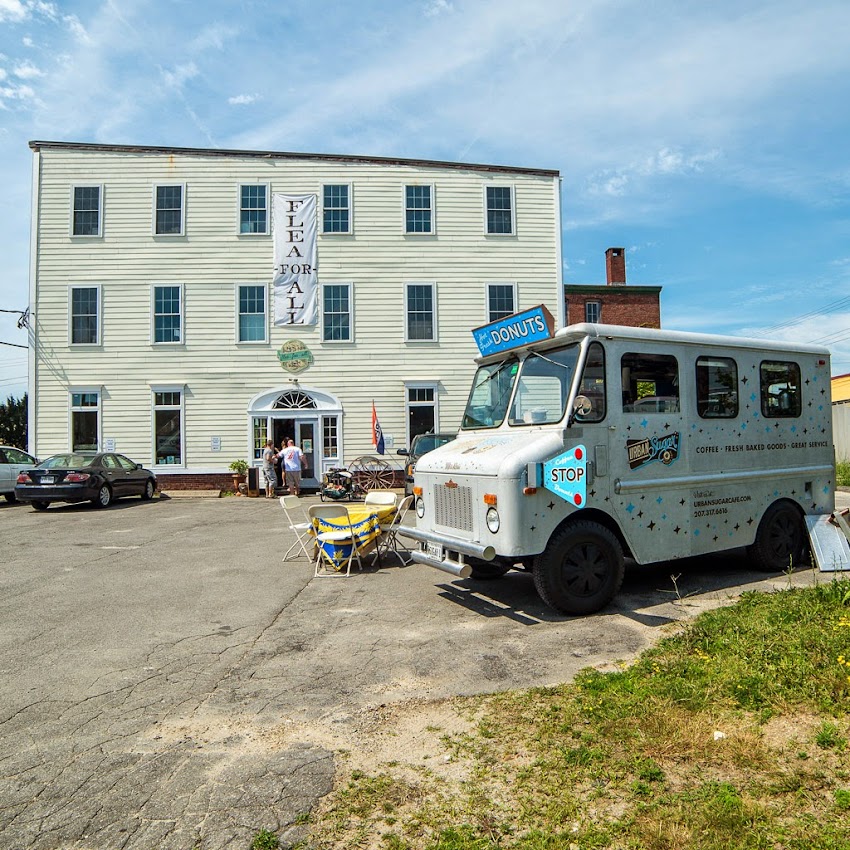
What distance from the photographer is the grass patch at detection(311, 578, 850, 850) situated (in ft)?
9.14

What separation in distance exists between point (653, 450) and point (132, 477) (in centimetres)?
1541

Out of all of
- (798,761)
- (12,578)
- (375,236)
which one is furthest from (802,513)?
(375,236)

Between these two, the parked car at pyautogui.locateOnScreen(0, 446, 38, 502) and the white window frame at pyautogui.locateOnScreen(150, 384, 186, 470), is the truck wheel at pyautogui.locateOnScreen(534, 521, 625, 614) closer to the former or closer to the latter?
the parked car at pyautogui.locateOnScreen(0, 446, 38, 502)

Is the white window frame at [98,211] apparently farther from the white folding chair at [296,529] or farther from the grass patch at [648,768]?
the grass patch at [648,768]

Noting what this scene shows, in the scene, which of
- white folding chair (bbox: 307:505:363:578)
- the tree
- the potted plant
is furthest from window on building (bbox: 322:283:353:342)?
the tree

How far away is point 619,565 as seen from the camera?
6195 mm

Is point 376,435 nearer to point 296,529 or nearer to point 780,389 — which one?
point 296,529

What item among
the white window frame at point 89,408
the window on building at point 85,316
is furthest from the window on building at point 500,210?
the white window frame at point 89,408

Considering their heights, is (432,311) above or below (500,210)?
below

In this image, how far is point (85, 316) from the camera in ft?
70.4

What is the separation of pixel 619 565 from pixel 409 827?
12.5 feet

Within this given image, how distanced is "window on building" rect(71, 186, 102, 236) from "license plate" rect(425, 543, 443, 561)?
1978 cm

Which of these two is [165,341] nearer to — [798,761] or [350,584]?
[350,584]

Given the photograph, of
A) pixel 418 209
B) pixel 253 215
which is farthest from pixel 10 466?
pixel 418 209
